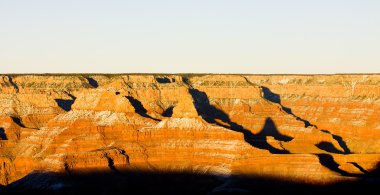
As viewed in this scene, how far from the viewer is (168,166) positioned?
157 metres

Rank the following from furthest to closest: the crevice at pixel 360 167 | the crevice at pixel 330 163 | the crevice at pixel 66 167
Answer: the crevice at pixel 360 167
the crevice at pixel 66 167
the crevice at pixel 330 163

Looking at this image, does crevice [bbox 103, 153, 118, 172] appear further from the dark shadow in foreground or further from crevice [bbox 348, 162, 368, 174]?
crevice [bbox 348, 162, 368, 174]

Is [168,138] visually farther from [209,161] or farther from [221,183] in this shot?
[221,183]

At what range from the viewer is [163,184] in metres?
149

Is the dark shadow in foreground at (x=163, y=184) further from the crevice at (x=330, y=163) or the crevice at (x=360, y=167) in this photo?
the crevice at (x=360, y=167)

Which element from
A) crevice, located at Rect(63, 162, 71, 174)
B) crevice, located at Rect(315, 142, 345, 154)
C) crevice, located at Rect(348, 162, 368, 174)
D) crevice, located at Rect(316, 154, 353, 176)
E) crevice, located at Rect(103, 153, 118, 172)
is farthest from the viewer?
crevice, located at Rect(315, 142, 345, 154)

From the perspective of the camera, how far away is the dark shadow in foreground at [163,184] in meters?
139

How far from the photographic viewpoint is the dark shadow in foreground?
139m

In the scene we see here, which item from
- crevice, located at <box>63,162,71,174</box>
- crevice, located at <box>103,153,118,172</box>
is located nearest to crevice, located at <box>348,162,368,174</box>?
crevice, located at <box>103,153,118,172</box>

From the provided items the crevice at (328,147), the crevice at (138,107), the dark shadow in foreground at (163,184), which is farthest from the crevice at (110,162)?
the crevice at (328,147)

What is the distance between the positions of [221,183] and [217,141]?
15.7 m

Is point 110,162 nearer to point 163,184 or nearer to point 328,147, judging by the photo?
point 163,184

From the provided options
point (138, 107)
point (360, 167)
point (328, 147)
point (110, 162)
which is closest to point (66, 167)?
point (110, 162)

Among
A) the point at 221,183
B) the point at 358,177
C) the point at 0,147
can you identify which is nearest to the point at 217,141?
the point at 221,183
